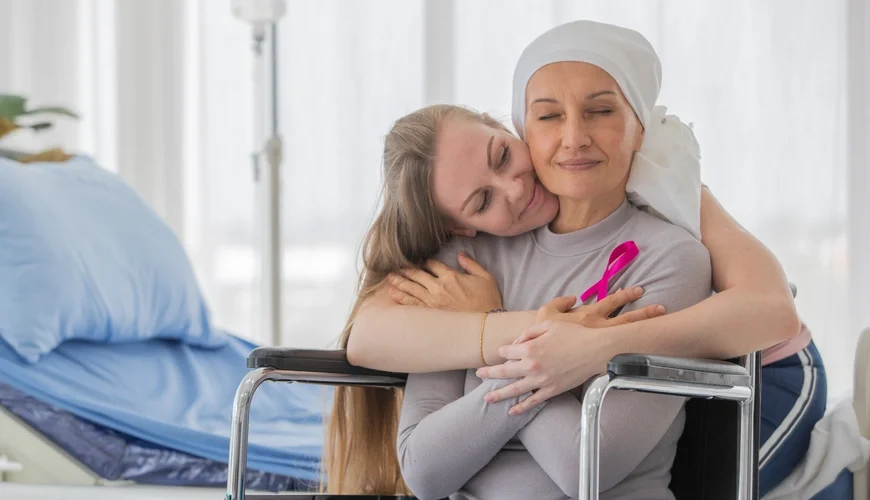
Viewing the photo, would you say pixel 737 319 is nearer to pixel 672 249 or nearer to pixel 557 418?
pixel 672 249

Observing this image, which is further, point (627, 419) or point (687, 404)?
point (687, 404)

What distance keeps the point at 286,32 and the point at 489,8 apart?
834 mm

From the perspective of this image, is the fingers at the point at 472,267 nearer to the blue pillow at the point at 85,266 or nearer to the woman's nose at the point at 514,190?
the woman's nose at the point at 514,190

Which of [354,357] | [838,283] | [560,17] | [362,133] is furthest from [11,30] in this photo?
[838,283]

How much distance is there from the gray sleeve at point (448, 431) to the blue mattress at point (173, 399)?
12.7 inches

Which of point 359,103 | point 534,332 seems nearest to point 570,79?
point 534,332

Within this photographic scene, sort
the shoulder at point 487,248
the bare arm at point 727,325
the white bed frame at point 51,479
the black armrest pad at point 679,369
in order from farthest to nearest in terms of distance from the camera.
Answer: the white bed frame at point 51,479 < the shoulder at point 487,248 < the bare arm at point 727,325 < the black armrest pad at point 679,369

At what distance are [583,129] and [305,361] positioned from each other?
0.54 meters

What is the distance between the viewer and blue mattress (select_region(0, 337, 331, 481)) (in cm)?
203

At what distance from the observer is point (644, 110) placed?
58.9 inches

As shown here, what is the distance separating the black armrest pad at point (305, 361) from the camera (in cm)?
142

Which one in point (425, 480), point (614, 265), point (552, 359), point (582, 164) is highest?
point (582, 164)

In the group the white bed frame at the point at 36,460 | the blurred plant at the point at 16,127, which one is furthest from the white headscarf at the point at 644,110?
the blurred plant at the point at 16,127

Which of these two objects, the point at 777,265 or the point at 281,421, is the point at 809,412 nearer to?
the point at 777,265
